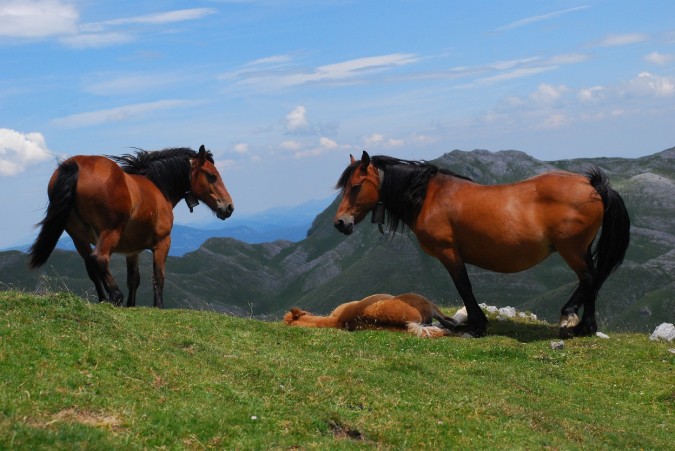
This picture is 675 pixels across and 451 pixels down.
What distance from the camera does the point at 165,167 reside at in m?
20.1

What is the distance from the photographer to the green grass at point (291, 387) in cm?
909

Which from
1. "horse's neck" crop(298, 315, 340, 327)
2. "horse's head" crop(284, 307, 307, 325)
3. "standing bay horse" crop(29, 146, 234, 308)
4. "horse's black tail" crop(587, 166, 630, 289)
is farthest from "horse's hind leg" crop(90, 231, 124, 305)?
"horse's black tail" crop(587, 166, 630, 289)

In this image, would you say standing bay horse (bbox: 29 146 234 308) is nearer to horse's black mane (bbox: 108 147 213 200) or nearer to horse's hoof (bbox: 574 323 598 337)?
horse's black mane (bbox: 108 147 213 200)

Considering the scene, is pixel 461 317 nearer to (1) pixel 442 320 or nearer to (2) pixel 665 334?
(1) pixel 442 320

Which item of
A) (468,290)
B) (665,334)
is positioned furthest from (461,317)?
(665,334)

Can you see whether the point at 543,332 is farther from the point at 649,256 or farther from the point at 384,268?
the point at 649,256

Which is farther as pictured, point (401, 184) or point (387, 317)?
point (401, 184)

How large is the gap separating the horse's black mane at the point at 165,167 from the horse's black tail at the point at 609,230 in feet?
35.6

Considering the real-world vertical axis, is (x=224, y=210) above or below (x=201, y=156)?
below

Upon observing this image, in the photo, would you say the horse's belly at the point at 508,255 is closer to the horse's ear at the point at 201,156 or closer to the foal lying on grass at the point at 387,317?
the foal lying on grass at the point at 387,317

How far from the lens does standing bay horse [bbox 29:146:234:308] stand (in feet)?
55.0

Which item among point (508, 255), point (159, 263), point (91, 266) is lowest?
point (508, 255)

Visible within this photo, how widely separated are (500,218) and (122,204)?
364 inches

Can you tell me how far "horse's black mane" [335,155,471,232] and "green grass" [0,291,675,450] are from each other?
11.5ft
